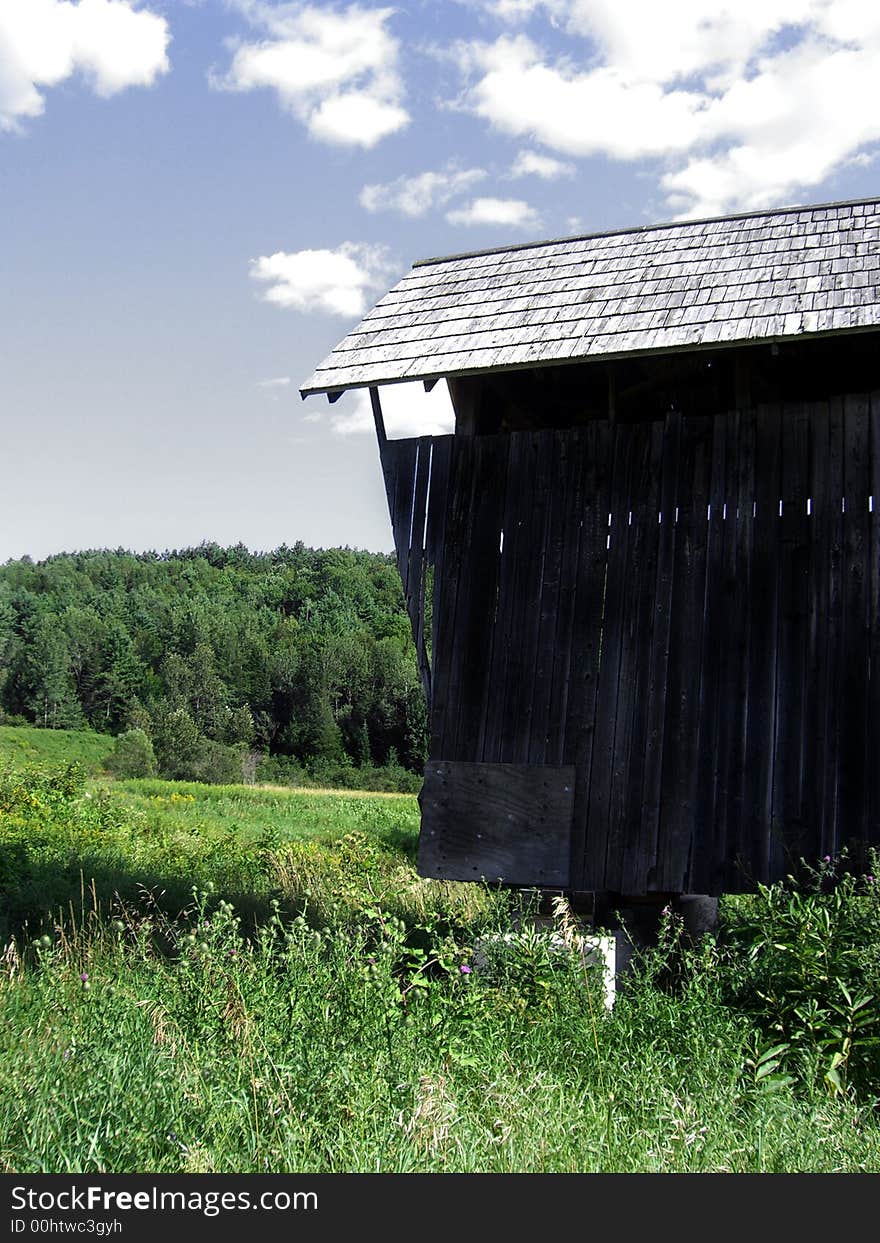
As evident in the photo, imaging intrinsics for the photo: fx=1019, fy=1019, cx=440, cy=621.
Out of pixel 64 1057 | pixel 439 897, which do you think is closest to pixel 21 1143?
pixel 64 1057

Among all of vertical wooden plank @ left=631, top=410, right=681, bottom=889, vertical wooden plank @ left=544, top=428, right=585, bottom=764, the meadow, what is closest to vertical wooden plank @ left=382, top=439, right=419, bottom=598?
vertical wooden plank @ left=544, top=428, right=585, bottom=764

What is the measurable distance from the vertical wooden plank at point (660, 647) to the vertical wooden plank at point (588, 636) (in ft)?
1.13

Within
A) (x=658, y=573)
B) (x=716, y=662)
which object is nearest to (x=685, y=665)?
(x=716, y=662)

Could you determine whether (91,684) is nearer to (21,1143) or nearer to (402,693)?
(402,693)

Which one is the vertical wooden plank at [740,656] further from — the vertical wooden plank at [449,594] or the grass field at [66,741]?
the grass field at [66,741]

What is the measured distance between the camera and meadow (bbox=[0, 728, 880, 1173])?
3.55 m

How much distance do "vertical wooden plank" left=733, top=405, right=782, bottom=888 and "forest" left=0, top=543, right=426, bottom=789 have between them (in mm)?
51575

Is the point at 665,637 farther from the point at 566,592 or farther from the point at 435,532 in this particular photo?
the point at 435,532

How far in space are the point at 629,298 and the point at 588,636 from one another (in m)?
2.49

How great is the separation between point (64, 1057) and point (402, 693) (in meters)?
76.2

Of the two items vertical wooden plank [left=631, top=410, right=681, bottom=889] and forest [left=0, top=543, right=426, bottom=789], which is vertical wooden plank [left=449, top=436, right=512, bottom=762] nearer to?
vertical wooden plank [left=631, top=410, right=681, bottom=889]

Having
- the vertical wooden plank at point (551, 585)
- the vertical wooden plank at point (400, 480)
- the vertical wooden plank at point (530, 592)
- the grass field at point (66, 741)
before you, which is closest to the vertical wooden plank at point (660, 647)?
the vertical wooden plank at point (551, 585)

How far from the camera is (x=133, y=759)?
56750 mm

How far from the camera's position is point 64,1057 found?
412 centimetres
